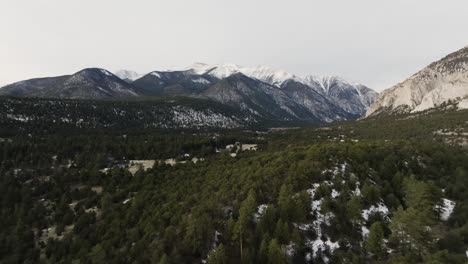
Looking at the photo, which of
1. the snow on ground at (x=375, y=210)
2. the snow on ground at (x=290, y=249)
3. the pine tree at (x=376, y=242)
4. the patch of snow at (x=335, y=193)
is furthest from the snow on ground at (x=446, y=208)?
the snow on ground at (x=290, y=249)

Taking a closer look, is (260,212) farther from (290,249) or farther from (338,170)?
(338,170)

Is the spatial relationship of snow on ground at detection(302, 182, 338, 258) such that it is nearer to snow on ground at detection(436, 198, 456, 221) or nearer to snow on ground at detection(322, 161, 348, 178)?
snow on ground at detection(322, 161, 348, 178)

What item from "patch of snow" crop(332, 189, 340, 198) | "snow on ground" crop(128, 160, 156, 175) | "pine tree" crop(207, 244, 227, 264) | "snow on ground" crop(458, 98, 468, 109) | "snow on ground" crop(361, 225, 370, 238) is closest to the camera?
"pine tree" crop(207, 244, 227, 264)

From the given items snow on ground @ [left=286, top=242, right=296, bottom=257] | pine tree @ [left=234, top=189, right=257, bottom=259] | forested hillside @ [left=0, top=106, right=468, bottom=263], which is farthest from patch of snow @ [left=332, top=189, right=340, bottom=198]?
snow on ground @ [left=286, top=242, right=296, bottom=257]

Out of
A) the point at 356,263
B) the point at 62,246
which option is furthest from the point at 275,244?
the point at 62,246

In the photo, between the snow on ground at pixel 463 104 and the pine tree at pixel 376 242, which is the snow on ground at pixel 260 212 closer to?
the pine tree at pixel 376 242

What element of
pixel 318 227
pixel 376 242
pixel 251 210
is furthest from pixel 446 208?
pixel 251 210
